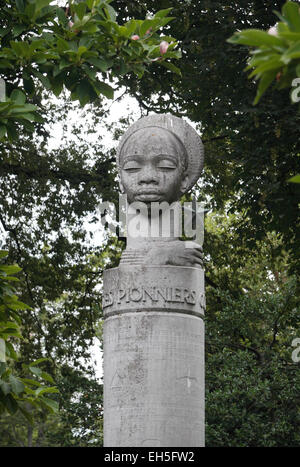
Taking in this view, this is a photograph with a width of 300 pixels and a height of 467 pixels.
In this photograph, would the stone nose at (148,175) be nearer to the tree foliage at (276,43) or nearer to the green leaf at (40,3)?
the green leaf at (40,3)

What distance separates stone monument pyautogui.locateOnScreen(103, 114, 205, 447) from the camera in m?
9.47

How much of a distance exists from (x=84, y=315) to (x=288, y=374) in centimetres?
521

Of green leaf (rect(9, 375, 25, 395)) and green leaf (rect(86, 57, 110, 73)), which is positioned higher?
green leaf (rect(86, 57, 110, 73))

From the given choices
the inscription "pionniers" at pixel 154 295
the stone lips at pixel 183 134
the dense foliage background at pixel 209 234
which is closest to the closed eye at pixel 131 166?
the stone lips at pixel 183 134

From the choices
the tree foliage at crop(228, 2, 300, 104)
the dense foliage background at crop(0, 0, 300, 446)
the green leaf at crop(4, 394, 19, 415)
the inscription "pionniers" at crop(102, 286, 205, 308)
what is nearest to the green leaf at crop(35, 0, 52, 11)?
the inscription "pionniers" at crop(102, 286, 205, 308)

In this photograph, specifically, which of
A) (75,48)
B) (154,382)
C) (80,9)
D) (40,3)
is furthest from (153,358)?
(40,3)

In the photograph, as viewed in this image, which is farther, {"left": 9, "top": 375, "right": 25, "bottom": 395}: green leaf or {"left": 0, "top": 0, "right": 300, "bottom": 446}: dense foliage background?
{"left": 0, "top": 0, "right": 300, "bottom": 446}: dense foliage background

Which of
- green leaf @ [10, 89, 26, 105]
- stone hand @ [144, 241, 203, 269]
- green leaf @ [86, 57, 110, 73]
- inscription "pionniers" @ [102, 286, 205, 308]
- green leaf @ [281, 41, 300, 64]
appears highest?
green leaf @ [86, 57, 110, 73]

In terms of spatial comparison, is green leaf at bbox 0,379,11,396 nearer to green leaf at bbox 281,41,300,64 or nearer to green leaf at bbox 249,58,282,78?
green leaf at bbox 249,58,282,78

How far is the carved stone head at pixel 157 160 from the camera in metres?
10.3

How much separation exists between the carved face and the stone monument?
0.01 m

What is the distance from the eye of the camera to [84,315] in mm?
20766

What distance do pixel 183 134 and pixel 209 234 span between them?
35.4ft
